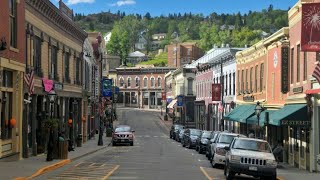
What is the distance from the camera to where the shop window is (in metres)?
26.5

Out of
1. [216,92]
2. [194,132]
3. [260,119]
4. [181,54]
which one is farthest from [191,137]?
[181,54]

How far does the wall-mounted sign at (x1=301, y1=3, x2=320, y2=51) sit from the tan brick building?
48.6ft

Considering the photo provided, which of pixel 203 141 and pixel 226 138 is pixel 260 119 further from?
pixel 226 138

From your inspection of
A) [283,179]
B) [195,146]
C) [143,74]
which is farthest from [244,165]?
[143,74]

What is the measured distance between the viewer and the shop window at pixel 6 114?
26.5 m

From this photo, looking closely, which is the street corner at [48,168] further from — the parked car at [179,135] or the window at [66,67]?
the parked car at [179,135]

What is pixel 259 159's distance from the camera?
71.4 feet

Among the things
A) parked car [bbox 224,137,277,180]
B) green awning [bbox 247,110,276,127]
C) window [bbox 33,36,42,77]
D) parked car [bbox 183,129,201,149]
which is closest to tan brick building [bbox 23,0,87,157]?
window [bbox 33,36,42,77]

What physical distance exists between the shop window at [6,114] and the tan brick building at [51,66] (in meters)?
2.82

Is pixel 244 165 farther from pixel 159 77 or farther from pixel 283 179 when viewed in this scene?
pixel 159 77

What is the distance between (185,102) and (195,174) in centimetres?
7402

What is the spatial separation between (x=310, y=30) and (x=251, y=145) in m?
5.06

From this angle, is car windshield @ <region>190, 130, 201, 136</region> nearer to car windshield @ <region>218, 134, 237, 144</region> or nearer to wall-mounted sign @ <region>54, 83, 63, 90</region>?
wall-mounted sign @ <region>54, 83, 63, 90</region>

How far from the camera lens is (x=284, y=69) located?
35.2 m
